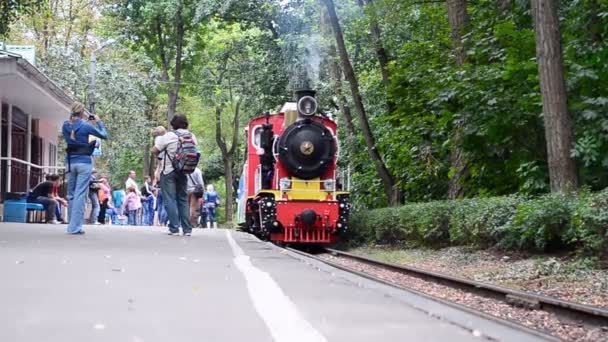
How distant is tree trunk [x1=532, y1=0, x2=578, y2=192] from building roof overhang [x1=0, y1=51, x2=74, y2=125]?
33.3 feet

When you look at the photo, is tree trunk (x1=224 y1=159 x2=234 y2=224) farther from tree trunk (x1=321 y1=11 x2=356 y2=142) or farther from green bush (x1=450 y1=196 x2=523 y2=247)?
green bush (x1=450 y1=196 x2=523 y2=247)

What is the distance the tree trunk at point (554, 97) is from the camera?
1141 cm

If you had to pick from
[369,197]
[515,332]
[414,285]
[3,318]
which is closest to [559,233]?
[414,285]

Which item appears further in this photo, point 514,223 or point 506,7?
point 506,7

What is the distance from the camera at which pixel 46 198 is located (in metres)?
19.6

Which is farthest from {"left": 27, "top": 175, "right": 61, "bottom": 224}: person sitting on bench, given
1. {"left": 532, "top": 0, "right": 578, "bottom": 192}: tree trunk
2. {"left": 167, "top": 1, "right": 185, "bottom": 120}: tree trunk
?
{"left": 167, "top": 1, "right": 185, "bottom": 120}: tree trunk

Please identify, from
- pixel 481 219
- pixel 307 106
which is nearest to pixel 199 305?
pixel 481 219

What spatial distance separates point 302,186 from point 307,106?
1.75m

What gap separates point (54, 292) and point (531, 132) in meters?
9.75

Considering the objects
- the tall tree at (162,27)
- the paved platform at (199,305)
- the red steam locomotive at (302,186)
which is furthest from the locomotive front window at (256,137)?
the tall tree at (162,27)

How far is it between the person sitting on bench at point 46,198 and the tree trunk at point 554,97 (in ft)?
40.4

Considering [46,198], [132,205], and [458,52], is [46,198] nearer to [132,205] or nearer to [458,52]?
[132,205]

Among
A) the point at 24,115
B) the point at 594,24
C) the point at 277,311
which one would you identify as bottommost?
the point at 277,311

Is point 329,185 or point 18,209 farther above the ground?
point 329,185
